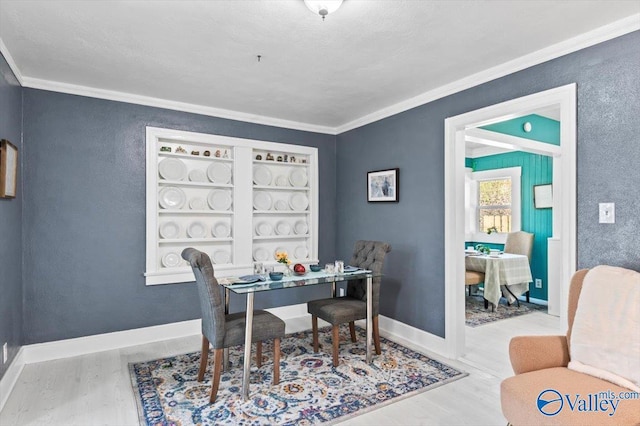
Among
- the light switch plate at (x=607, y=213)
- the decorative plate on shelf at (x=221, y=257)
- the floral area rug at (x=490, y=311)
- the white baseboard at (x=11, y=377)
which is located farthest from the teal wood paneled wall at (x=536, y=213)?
the white baseboard at (x=11, y=377)

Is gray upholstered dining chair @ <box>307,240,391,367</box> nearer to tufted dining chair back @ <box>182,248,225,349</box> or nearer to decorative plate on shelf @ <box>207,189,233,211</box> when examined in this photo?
tufted dining chair back @ <box>182,248,225,349</box>

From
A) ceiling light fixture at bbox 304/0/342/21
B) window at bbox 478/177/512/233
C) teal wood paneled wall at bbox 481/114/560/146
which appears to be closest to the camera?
ceiling light fixture at bbox 304/0/342/21

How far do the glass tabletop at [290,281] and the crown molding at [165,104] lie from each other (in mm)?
2109

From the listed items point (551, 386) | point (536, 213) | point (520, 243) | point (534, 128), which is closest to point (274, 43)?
point (551, 386)

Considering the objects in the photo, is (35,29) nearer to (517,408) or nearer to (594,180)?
(517,408)

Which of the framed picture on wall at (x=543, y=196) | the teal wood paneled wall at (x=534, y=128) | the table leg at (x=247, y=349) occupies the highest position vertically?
the teal wood paneled wall at (x=534, y=128)

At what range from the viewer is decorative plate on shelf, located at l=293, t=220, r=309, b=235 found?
491 cm

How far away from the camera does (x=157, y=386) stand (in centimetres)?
279

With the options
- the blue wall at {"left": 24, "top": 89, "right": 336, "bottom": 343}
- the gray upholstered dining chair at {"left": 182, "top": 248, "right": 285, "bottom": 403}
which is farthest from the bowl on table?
the blue wall at {"left": 24, "top": 89, "right": 336, "bottom": 343}

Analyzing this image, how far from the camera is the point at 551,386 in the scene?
5.87ft

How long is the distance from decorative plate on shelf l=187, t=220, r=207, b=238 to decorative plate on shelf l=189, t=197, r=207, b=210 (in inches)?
6.7

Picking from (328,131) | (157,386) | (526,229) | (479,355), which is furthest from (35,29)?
(526,229)

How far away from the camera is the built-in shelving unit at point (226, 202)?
13.0ft

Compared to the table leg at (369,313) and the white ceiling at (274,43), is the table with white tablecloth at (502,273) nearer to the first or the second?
the table leg at (369,313)
